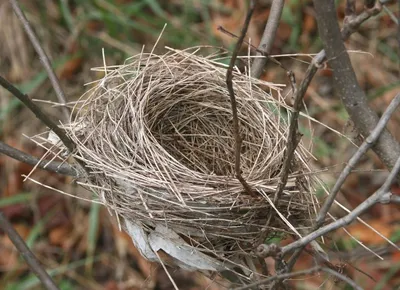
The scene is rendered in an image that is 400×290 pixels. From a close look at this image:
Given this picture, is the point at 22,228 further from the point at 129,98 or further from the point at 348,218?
the point at 348,218

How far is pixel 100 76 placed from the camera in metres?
2.99

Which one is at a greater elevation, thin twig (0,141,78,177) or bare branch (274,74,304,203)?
bare branch (274,74,304,203)

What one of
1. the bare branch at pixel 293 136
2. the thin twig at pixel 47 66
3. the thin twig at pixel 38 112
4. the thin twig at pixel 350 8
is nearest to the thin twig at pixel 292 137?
the bare branch at pixel 293 136

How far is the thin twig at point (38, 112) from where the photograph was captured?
124 cm

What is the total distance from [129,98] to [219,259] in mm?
457

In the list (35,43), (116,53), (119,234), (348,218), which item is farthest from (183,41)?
(348,218)

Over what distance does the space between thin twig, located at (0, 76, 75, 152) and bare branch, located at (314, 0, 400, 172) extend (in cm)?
56

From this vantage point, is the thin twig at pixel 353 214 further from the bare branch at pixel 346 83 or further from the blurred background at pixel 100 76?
the blurred background at pixel 100 76

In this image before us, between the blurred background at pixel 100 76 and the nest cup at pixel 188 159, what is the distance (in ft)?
3.61

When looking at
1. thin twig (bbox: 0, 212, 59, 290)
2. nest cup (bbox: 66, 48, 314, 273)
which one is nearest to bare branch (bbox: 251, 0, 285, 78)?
nest cup (bbox: 66, 48, 314, 273)

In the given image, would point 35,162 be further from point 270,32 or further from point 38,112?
point 270,32

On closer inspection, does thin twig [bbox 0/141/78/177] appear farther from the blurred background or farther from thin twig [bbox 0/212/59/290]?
the blurred background

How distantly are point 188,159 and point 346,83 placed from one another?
0.81 metres

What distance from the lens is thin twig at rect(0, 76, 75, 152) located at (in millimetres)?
1243
